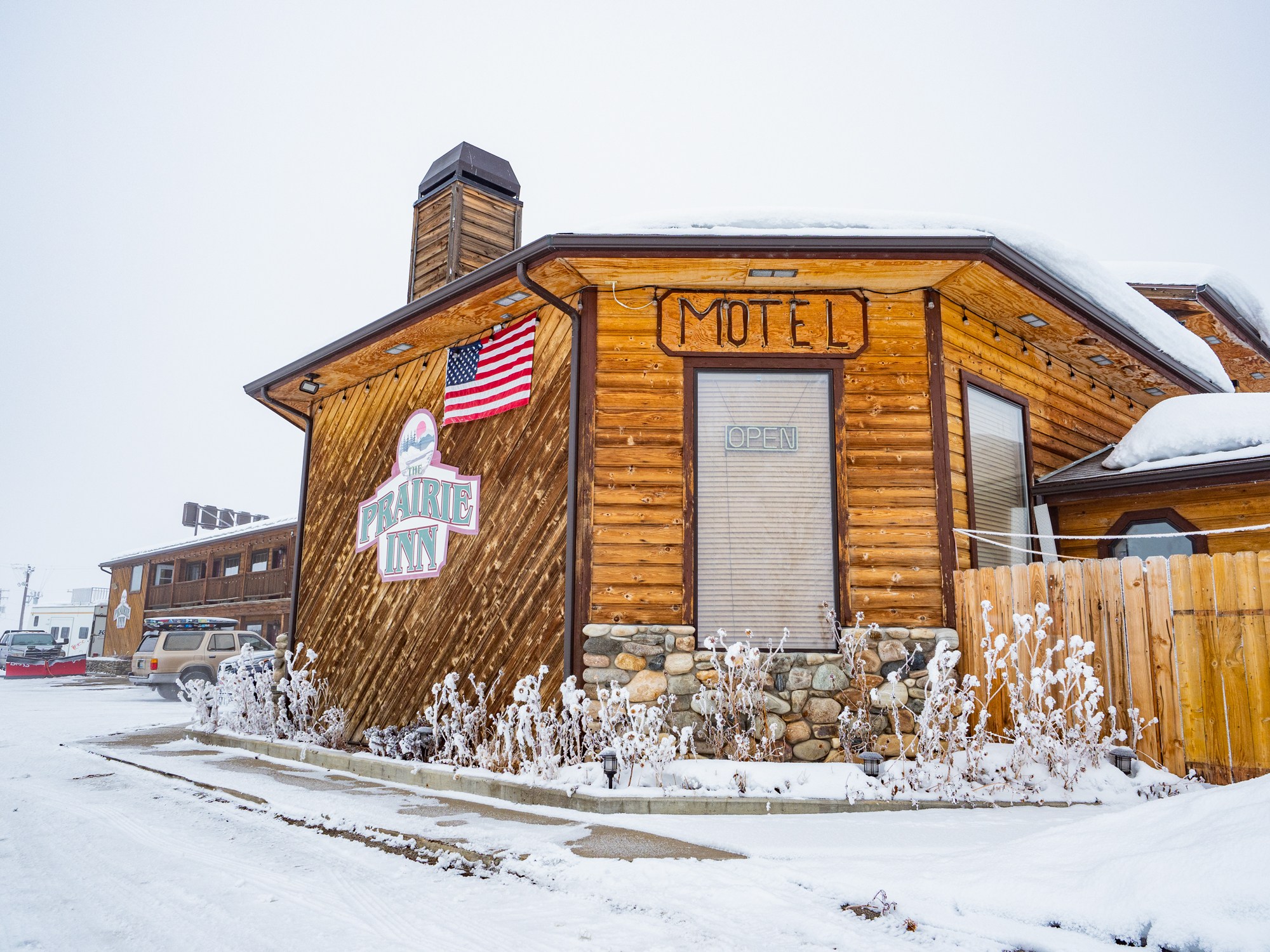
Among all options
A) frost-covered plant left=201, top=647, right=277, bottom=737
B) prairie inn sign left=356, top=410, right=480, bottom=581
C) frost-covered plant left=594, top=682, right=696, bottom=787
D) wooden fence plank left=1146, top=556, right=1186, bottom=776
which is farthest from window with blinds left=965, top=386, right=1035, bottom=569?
frost-covered plant left=201, top=647, right=277, bottom=737

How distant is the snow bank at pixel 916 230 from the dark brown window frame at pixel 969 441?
1.25 m

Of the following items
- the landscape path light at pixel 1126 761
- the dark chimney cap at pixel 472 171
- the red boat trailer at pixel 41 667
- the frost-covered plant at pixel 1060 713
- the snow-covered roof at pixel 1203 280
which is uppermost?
the dark chimney cap at pixel 472 171

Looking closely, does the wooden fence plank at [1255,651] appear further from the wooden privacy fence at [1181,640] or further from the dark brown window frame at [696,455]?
the dark brown window frame at [696,455]

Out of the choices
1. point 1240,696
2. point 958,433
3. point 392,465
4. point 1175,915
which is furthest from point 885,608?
point 392,465

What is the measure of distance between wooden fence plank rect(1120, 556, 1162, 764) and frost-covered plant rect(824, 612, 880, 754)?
193 centimetres

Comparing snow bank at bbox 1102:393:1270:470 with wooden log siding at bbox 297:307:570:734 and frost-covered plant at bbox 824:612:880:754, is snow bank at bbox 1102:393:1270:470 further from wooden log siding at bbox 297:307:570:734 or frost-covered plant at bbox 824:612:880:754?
wooden log siding at bbox 297:307:570:734

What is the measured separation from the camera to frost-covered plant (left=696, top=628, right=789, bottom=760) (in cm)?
707

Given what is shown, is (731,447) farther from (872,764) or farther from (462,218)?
(462,218)

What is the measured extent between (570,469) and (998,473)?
14.9 feet

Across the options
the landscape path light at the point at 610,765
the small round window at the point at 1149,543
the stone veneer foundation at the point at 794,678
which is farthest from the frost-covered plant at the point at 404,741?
the small round window at the point at 1149,543

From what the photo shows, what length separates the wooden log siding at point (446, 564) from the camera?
833 centimetres

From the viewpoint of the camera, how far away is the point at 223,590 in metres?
28.3

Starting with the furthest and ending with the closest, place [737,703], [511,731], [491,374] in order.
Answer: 1. [491,374]
2. [511,731]
3. [737,703]

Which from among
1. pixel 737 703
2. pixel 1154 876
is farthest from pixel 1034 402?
pixel 1154 876
